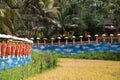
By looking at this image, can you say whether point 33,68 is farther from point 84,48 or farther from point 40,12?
point 40,12

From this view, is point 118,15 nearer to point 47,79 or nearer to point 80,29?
point 80,29

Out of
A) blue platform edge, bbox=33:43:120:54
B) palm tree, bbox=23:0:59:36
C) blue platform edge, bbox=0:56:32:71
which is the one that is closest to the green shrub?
blue platform edge, bbox=0:56:32:71

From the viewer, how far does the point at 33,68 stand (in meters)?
13.2

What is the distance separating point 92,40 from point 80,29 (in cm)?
142

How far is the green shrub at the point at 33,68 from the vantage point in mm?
9922

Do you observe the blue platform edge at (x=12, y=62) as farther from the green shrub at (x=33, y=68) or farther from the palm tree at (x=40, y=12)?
the palm tree at (x=40, y=12)

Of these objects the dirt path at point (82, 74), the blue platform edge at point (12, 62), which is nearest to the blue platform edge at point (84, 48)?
the dirt path at point (82, 74)

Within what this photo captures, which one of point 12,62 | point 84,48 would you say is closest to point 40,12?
point 84,48

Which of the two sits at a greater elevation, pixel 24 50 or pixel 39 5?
pixel 39 5

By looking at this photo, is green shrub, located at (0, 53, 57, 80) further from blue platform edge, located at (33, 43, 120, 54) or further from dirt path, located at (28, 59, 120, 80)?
blue platform edge, located at (33, 43, 120, 54)

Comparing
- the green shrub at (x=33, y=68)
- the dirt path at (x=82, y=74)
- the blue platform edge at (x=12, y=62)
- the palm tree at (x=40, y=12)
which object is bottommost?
the dirt path at (x=82, y=74)

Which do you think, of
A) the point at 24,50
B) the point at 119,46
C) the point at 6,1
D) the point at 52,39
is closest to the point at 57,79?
the point at 24,50

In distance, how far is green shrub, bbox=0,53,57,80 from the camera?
9922 mm

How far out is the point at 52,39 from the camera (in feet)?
93.5
